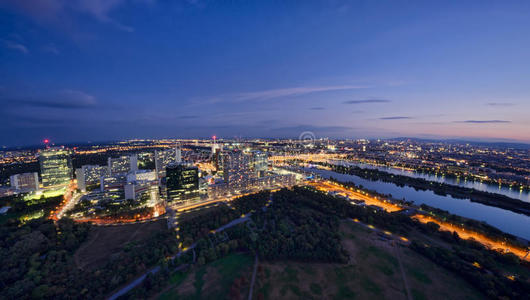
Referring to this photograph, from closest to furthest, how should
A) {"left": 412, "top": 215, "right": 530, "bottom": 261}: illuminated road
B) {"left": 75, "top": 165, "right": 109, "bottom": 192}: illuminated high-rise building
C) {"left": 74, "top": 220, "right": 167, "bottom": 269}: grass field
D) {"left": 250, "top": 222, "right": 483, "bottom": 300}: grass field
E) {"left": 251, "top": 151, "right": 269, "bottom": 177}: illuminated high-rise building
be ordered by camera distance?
1. {"left": 250, "top": 222, "right": 483, "bottom": 300}: grass field
2. {"left": 74, "top": 220, "right": 167, "bottom": 269}: grass field
3. {"left": 412, "top": 215, "right": 530, "bottom": 261}: illuminated road
4. {"left": 75, "top": 165, "right": 109, "bottom": 192}: illuminated high-rise building
5. {"left": 251, "top": 151, "right": 269, "bottom": 177}: illuminated high-rise building

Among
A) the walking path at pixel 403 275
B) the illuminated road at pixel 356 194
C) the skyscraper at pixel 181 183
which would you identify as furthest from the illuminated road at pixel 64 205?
the illuminated road at pixel 356 194

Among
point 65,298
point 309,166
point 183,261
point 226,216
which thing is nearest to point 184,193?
point 226,216

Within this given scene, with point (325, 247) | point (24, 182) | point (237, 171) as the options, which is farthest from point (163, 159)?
point (325, 247)

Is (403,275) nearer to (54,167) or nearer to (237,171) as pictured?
(237,171)

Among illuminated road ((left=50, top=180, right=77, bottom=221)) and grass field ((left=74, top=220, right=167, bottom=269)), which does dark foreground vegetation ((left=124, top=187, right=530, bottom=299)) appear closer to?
grass field ((left=74, top=220, right=167, bottom=269))

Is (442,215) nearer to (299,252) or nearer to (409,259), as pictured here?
(409,259)

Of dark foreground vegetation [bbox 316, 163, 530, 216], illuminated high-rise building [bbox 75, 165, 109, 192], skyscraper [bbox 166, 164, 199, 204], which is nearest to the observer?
skyscraper [bbox 166, 164, 199, 204]


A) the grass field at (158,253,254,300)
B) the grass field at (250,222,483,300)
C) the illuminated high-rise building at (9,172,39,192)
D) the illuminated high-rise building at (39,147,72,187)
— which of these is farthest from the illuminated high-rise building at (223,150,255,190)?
the illuminated high-rise building at (9,172,39,192)
